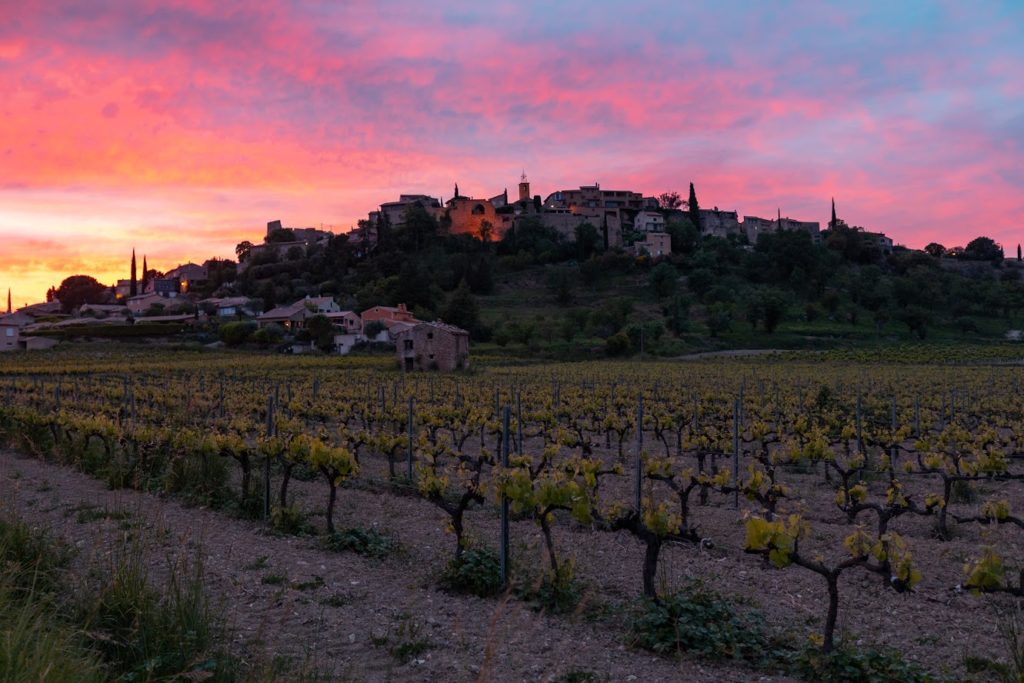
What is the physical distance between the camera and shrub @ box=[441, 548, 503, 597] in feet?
24.8

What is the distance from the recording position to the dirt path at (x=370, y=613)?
18.6ft

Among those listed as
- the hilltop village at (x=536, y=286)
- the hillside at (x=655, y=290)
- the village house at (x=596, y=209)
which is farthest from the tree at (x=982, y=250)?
the village house at (x=596, y=209)

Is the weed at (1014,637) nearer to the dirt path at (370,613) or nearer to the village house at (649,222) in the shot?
the dirt path at (370,613)

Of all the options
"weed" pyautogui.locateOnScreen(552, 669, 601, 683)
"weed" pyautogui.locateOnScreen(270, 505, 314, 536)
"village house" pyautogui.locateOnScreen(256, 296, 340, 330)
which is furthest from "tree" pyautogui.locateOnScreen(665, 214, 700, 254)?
"weed" pyautogui.locateOnScreen(552, 669, 601, 683)

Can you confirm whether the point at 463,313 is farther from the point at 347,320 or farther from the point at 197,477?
the point at 197,477

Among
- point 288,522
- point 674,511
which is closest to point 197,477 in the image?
point 288,522

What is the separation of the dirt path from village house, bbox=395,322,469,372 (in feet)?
117

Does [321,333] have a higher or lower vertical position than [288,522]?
higher

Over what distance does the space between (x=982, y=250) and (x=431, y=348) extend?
12366cm

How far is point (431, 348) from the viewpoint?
46500 millimetres

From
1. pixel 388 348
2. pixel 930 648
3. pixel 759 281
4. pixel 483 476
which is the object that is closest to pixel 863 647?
pixel 930 648

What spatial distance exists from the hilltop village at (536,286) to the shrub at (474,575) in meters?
38.3

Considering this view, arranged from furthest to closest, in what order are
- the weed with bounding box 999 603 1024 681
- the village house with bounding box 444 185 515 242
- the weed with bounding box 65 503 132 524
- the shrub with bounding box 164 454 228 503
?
1. the village house with bounding box 444 185 515 242
2. the shrub with bounding box 164 454 228 503
3. the weed with bounding box 65 503 132 524
4. the weed with bounding box 999 603 1024 681

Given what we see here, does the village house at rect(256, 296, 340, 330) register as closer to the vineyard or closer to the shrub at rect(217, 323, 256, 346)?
the shrub at rect(217, 323, 256, 346)
